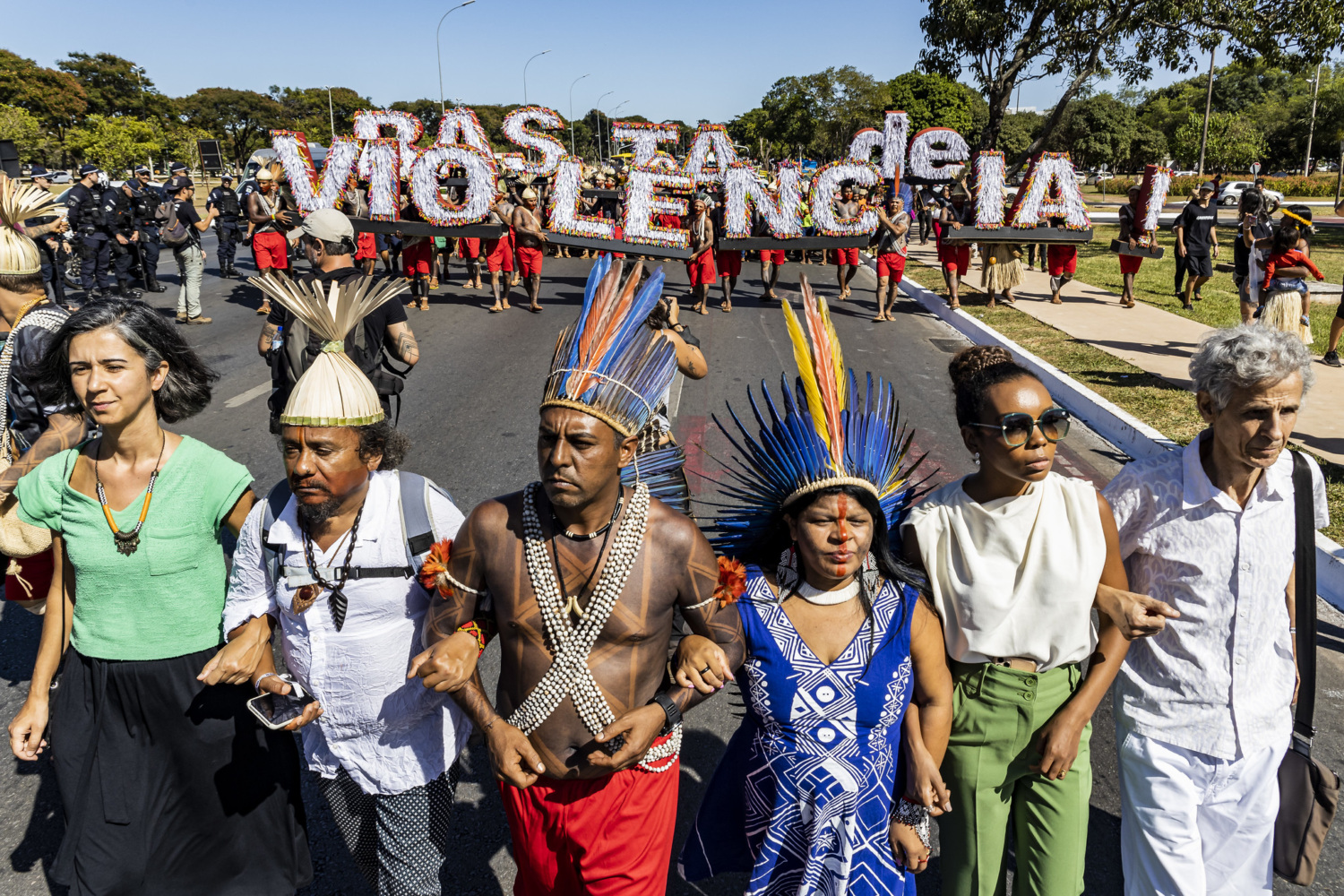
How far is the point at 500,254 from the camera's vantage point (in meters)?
14.2

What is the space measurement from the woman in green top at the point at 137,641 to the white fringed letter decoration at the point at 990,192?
502 inches

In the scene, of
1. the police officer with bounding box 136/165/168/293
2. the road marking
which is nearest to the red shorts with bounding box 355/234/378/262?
the police officer with bounding box 136/165/168/293

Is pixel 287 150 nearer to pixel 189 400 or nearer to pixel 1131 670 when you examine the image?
pixel 189 400

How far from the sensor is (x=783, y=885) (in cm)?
226

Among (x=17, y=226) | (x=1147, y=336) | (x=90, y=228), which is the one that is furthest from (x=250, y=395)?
(x=1147, y=336)

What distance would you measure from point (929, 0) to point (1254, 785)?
25.6 metres

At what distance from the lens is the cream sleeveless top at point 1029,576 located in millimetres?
2232

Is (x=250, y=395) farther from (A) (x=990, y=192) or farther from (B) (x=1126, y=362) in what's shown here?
(A) (x=990, y=192)

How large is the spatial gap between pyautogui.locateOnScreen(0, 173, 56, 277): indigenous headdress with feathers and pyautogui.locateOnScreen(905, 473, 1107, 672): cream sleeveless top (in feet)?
11.9

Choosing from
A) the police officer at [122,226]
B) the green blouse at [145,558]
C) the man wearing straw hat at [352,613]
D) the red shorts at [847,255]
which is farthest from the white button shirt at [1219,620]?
the police officer at [122,226]

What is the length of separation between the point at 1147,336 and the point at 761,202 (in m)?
5.70

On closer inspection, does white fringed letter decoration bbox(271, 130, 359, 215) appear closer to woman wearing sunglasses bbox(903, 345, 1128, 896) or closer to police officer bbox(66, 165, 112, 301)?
police officer bbox(66, 165, 112, 301)

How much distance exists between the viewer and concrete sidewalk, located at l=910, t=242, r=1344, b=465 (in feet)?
24.7

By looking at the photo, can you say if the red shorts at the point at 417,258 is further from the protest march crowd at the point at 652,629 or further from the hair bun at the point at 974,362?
the hair bun at the point at 974,362
